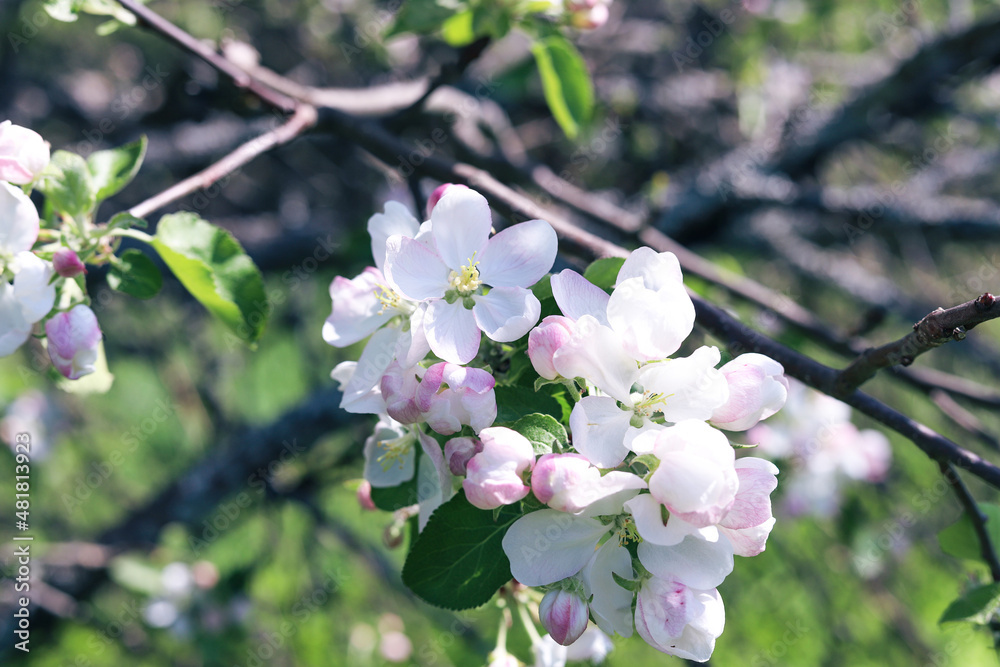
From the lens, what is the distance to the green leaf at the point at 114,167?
1.07 m

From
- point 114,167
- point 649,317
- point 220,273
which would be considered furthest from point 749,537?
point 114,167

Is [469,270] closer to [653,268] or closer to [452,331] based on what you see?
[452,331]

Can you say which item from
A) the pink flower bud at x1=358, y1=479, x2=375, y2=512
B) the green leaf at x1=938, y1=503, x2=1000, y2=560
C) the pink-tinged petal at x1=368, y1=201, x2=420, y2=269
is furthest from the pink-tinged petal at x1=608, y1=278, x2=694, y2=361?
→ the green leaf at x1=938, y1=503, x2=1000, y2=560

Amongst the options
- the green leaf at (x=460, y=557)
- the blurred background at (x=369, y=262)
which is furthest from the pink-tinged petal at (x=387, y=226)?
the blurred background at (x=369, y=262)

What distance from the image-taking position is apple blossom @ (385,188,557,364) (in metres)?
0.82

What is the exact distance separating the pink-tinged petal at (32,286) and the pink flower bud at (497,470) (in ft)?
2.08

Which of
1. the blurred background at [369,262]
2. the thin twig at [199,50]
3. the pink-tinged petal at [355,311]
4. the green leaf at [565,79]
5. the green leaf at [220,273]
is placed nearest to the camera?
the pink-tinged petal at [355,311]

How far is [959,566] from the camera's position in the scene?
3051 mm

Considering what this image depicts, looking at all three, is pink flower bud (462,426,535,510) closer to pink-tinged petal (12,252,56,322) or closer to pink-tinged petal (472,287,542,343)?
pink-tinged petal (472,287,542,343)

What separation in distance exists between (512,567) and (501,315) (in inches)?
11.9

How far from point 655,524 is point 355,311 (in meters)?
0.50

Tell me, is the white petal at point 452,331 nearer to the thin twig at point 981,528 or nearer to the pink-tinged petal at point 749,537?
the pink-tinged petal at point 749,537

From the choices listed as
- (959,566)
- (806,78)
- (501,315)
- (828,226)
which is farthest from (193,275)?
(806,78)

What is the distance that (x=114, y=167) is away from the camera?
1.09 metres
